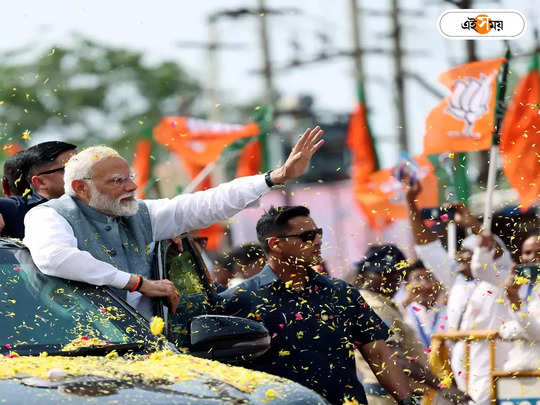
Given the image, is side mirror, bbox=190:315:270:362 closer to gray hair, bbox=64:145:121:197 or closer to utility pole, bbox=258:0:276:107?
gray hair, bbox=64:145:121:197

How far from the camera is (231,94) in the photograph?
37.7 metres

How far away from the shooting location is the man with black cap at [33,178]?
7238 mm

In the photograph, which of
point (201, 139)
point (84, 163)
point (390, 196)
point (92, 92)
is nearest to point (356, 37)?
point (201, 139)

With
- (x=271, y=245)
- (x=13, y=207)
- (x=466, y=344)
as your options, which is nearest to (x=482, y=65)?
(x=466, y=344)

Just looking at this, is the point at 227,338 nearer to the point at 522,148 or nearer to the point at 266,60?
the point at 522,148

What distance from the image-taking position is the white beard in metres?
6.74

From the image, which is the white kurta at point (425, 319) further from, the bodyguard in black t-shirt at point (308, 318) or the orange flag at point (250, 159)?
the orange flag at point (250, 159)

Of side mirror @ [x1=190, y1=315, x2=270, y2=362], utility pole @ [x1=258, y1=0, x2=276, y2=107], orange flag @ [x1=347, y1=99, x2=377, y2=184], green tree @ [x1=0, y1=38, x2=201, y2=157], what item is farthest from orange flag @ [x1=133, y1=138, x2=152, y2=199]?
green tree @ [x1=0, y1=38, x2=201, y2=157]

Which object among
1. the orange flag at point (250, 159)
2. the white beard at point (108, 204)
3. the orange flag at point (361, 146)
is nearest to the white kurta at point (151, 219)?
the white beard at point (108, 204)

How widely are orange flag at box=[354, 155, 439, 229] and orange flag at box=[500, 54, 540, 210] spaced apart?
838 millimetres

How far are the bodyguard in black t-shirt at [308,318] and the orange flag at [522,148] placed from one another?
4.98 metres

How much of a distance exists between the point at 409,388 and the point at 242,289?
3.88 ft

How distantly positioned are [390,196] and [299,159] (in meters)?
7.19

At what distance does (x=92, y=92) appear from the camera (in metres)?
52.5
